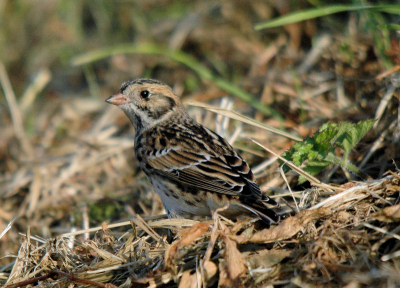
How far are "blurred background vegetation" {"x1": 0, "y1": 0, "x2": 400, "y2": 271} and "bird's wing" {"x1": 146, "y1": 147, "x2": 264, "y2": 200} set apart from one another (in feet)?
1.73

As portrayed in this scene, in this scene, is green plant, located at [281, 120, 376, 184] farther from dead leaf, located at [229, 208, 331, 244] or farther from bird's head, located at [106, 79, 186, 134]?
bird's head, located at [106, 79, 186, 134]

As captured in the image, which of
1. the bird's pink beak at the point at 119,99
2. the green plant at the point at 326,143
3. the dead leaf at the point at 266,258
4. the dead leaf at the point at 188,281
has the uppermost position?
the bird's pink beak at the point at 119,99

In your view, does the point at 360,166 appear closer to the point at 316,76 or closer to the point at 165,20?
the point at 316,76

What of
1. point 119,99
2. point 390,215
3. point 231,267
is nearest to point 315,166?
point 390,215

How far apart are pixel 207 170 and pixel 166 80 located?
391 cm

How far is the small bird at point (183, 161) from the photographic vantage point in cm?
411

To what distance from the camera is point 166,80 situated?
26.2ft

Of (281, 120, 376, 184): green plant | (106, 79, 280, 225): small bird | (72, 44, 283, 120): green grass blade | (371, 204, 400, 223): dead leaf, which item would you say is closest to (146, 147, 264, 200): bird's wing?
(106, 79, 280, 225): small bird

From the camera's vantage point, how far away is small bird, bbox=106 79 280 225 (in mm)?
4113

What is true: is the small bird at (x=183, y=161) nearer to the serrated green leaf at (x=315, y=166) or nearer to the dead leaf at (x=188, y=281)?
the serrated green leaf at (x=315, y=166)

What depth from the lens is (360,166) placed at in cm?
463

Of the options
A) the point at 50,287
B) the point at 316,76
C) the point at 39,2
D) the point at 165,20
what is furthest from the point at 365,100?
the point at 39,2

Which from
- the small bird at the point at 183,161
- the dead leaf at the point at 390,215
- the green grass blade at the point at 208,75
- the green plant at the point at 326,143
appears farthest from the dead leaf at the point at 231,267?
the green grass blade at the point at 208,75

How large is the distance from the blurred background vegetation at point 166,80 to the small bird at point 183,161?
0.59m
